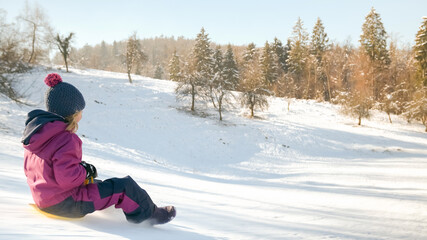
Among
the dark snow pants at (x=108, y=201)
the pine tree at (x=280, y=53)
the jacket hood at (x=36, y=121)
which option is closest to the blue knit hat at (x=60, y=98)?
the jacket hood at (x=36, y=121)

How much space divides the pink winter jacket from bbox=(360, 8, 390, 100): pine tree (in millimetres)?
40027

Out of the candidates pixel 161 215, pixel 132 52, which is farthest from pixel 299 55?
pixel 161 215

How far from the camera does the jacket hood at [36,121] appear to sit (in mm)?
1896

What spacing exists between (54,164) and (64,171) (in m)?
0.10

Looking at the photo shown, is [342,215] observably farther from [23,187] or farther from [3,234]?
[23,187]

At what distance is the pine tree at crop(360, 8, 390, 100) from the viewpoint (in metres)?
33.6

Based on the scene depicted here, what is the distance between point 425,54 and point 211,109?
2639 cm

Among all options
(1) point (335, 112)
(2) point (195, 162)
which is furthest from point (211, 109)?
(1) point (335, 112)

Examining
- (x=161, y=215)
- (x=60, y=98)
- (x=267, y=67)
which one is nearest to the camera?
(x=60, y=98)

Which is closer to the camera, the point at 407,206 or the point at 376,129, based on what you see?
the point at 407,206

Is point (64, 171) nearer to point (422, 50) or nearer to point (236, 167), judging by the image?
point (236, 167)

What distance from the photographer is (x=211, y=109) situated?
1081 inches

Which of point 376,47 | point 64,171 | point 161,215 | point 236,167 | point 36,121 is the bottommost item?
point 236,167

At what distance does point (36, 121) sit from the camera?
76.3 inches
